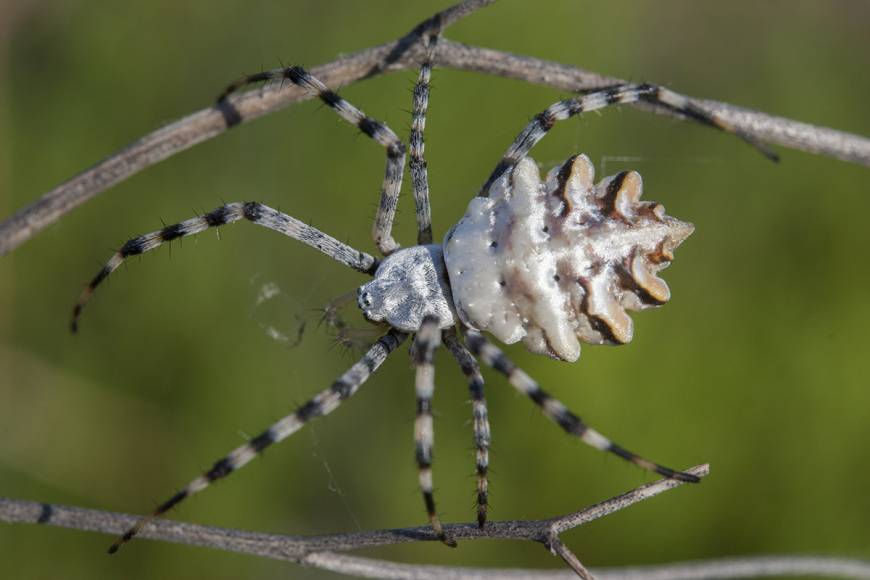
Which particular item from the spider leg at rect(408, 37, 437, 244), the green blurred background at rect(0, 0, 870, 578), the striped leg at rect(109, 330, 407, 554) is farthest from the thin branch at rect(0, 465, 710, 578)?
the green blurred background at rect(0, 0, 870, 578)

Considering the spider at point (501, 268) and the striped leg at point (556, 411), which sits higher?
the spider at point (501, 268)

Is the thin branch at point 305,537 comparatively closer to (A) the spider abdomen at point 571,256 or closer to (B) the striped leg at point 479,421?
(B) the striped leg at point 479,421

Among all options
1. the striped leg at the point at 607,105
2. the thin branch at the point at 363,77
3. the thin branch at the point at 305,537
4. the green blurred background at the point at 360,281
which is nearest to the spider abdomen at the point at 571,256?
the striped leg at the point at 607,105

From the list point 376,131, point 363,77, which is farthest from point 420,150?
point 363,77

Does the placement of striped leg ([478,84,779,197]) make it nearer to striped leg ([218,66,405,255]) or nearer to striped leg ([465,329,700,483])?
striped leg ([218,66,405,255])

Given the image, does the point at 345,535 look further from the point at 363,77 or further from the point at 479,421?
the point at 363,77

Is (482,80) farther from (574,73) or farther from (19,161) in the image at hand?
(19,161)

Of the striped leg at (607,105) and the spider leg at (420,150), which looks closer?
the striped leg at (607,105)

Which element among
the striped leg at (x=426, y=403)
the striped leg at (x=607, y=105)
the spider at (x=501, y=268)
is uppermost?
the striped leg at (x=607, y=105)
